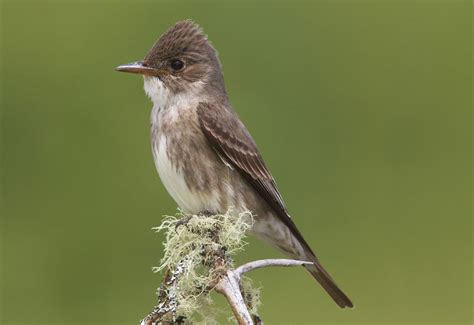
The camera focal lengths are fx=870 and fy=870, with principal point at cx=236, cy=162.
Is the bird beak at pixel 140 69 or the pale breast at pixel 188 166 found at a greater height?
the bird beak at pixel 140 69

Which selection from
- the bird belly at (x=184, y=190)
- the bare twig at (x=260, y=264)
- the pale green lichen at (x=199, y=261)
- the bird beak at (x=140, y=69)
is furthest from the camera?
the bird beak at (x=140, y=69)

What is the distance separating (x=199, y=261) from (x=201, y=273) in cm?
7

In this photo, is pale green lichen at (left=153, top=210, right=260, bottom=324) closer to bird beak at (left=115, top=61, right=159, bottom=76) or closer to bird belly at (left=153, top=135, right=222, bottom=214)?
bird belly at (left=153, top=135, right=222, bottom=214)

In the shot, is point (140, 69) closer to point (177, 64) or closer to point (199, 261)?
point (177, 64)

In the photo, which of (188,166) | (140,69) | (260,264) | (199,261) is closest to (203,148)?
(188,166)

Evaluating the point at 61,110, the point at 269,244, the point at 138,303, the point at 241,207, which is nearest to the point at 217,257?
the point at 241,207

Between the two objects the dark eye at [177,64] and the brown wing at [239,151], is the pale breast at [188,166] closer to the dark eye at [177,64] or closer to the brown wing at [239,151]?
the brown wing at [239,151]

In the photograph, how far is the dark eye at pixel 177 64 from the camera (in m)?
5.12

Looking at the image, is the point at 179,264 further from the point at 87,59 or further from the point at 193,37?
the point at 87,59

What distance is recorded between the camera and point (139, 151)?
6348mm

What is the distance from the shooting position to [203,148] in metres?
4.87

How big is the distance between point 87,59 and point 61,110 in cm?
45

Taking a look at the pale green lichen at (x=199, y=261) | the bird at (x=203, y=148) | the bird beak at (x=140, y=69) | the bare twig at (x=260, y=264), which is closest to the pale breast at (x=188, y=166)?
the bird at (x=203, y=148)

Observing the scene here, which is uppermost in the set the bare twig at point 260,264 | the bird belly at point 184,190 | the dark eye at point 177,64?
the dark eye at point 177,64
